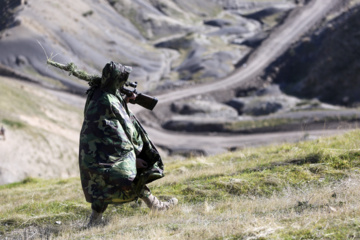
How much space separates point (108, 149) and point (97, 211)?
1090 mm

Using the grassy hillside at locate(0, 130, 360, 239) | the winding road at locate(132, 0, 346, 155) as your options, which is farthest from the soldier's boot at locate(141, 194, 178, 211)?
the winding road at locate(132, 0, 346, 155)

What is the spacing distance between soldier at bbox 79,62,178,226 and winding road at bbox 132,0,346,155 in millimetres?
16208

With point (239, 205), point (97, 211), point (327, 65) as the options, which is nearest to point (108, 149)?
point (97, 211)

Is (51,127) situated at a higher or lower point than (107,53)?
lower

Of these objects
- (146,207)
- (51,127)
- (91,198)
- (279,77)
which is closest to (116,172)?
(91,198)

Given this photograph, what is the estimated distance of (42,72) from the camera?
2387 inches

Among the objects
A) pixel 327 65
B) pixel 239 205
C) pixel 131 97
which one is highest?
pixel 327 65

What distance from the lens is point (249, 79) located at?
61.4m

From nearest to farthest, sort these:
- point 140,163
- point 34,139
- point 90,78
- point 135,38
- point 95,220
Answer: point 95,220 < point 90,78 < point 140,163 < point 34,139 < point 135,38

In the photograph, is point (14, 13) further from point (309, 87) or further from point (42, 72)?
point (309, 87)

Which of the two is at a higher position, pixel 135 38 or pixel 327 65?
pixel 327 65

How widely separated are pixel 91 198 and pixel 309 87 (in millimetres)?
52405

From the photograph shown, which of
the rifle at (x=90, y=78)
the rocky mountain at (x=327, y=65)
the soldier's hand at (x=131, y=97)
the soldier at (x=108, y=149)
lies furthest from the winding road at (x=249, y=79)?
the soldier at (x=108, y=149)

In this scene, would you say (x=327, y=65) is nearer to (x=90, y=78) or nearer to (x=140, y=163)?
(x=140, y=163)
